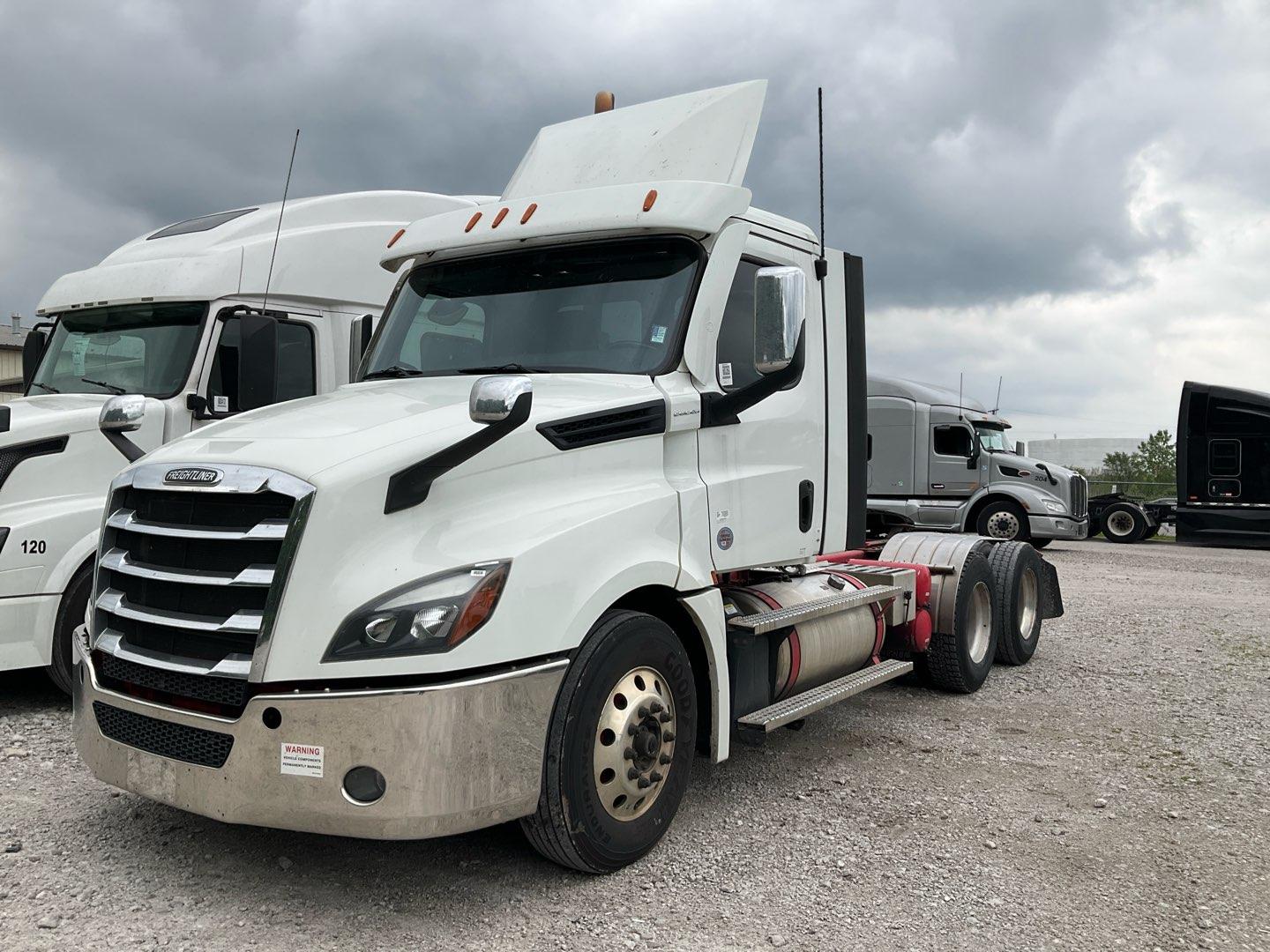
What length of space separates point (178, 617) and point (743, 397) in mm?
2503

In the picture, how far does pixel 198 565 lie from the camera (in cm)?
377

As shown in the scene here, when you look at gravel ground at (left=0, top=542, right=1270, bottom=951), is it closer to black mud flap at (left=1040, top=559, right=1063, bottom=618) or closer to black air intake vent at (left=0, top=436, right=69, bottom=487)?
black air intake vent at (left=0, top=436, right=69, bottom=487)

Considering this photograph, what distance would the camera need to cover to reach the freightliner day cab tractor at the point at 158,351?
618cm

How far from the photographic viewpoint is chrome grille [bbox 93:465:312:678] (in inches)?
141

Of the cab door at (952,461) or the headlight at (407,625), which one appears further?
the cab door at (952,461)

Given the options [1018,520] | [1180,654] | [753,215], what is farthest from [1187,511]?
[753,215]

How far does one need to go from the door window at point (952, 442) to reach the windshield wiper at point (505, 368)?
55.1ft

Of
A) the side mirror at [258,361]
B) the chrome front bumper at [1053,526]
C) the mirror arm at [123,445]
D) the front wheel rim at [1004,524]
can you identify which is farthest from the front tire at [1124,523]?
Result: the mirror arm at [123,445]

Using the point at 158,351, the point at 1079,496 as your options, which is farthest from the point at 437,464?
the point at 1079,496

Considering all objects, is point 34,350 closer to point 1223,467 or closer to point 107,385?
point 107,385

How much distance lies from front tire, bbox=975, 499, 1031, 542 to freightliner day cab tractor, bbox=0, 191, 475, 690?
47.3 ft

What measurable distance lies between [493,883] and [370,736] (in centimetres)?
99

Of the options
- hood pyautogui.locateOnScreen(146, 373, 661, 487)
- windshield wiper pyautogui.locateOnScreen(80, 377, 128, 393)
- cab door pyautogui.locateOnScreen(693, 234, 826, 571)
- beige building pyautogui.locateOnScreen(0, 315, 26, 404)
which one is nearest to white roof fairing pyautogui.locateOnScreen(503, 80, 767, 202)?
cab door pyautogui.locateOnScreen(693, 234, 826, 571)

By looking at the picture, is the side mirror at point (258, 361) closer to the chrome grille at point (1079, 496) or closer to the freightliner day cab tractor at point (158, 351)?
the freightliner day cab tractor at point (158, 351)
